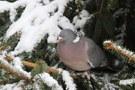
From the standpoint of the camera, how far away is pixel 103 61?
103 inches

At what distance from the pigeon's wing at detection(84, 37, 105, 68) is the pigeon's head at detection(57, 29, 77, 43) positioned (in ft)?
0.35

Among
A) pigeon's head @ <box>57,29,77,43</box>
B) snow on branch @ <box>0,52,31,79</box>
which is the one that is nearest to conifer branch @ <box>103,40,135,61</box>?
snow on branch @ <box>0,52,31,79</box>

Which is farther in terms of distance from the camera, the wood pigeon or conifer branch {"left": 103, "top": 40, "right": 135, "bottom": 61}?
the wood pigeon

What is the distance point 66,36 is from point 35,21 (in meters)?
0.27

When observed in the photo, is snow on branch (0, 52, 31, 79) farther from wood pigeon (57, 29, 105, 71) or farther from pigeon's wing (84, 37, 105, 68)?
pigeon's wing (84, 37, 105, 68)

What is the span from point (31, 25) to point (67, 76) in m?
0.74

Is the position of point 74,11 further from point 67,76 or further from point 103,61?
point 67,76

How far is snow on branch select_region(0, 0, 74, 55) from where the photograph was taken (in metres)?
2.30

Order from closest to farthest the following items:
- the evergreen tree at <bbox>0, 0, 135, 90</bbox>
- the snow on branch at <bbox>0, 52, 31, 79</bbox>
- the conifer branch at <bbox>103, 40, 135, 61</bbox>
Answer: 1. the conifer branch at <bbox>103, 40, 135, 61</bbox>
2. the snow on branch at <bbox>0, 52, 31, 79</bbox>
3. the evergreen tree at <bbox>0, 0, 135, 90</bbox>

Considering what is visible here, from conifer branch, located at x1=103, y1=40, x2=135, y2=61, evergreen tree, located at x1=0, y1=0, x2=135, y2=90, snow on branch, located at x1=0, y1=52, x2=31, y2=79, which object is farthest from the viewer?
evergreen tree, located at x1=0, y1=0, x2=135, y2=90

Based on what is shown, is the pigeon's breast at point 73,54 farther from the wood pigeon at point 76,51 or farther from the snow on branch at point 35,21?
the snow on branch at point 35,21

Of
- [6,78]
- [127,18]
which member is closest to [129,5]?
[127,18]

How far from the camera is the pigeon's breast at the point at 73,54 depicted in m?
2.38

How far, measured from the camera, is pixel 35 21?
7.95 feet
